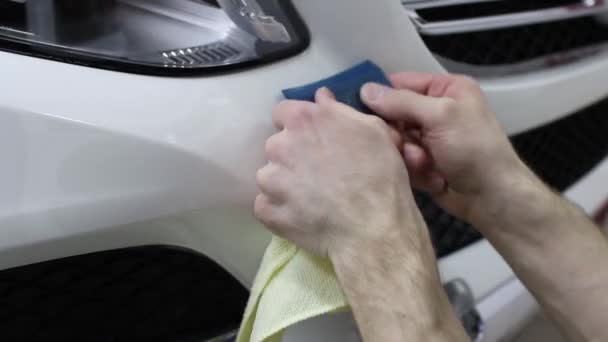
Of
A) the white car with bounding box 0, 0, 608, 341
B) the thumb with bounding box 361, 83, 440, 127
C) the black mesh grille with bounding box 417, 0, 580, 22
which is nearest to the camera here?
the white car with bounding box 0, 0, 608, 341

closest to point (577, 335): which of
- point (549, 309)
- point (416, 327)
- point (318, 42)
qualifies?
point (549, 309)

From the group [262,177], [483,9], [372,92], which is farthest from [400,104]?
[483,9]

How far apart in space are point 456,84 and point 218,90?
0.22 m

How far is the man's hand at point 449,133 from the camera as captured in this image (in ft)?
1.71

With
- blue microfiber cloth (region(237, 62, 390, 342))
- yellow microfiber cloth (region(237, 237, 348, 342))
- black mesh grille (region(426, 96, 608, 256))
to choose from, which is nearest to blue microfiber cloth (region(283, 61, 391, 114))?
blue microfiber cloth (region(237, 62, 390, 342))

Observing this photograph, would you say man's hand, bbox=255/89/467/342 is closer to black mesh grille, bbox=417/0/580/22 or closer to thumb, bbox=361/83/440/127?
thumb, bbox=361/83/440/127

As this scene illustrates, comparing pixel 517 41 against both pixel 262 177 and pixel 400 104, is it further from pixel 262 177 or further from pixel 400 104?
pixel 262 177

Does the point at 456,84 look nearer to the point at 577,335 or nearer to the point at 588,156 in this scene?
the point at 577,335

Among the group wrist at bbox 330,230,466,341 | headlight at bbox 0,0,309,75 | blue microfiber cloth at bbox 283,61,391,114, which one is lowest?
wrist at bbox 330,230,466,341

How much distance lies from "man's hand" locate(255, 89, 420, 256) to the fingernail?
0.04 meters

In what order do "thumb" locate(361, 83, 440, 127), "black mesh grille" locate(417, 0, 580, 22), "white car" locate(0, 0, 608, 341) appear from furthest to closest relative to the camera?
"black mesh grille" locate(417, 0, 580, 22) < "thumb" locate(361, 83, 440, 127) < "white car" locate(0, 0, 608, 341)

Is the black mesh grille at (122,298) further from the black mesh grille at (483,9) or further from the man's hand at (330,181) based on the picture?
the black mesh grille at (483,9)

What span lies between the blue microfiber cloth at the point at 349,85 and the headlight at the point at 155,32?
0.04 meters

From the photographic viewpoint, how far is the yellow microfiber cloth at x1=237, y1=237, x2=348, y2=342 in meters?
0.45
